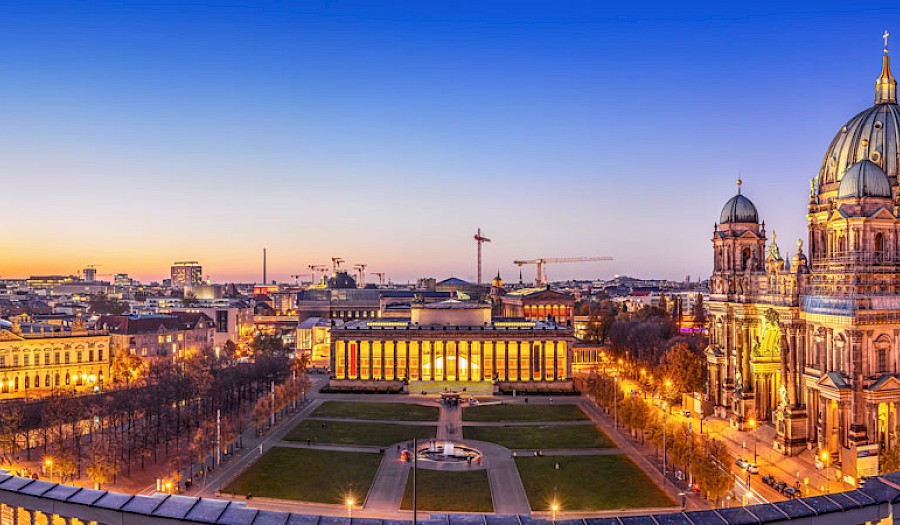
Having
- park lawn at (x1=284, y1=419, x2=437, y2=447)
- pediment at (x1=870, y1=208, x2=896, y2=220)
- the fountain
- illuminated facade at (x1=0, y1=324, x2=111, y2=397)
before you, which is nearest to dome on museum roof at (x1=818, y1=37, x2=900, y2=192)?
pediment at (x1=870, y1=208, x2=896, y2=220)

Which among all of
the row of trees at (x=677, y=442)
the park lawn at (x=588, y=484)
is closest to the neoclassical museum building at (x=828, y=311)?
the row of trees at (x=677, y=442)

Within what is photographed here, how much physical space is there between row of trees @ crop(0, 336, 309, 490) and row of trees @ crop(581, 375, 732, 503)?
54.3 metres

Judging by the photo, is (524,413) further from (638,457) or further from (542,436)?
(638,457)

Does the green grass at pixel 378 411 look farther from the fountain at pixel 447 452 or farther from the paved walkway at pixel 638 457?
the paved walkway at pixel 638 457

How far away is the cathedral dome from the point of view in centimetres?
8356

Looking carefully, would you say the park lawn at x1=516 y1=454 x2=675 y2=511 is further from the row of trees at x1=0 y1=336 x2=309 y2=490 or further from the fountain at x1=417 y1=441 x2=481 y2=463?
the row of trees at x1=0 y1=336 x2=309 y2=490

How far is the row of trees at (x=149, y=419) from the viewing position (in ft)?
265

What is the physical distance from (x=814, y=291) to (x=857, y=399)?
16924 mm

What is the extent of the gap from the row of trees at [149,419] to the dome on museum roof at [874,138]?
313 feet

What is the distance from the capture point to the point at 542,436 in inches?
3922

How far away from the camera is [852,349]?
244ft

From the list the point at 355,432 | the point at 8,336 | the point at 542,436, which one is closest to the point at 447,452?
the point at 542,436

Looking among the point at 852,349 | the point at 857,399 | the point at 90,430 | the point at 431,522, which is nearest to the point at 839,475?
the point at 857,399

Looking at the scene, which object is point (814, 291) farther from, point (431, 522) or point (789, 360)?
point (431, 522)
